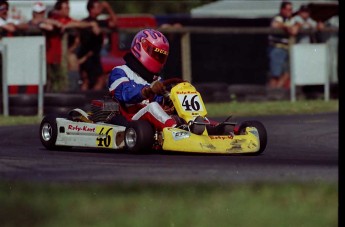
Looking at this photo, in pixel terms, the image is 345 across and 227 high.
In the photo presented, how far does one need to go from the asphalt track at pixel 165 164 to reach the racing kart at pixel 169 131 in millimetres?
100

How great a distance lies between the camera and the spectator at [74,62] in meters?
17.4

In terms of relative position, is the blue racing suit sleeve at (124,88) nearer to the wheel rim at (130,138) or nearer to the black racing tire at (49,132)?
the wheel rim at (130,138)

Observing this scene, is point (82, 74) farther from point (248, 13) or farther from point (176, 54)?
point (248, 13)

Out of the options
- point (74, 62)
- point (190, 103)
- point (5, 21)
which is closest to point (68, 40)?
point (74, 62)

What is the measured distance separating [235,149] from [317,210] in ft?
10.7

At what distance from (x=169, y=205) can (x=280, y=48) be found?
13722 mm

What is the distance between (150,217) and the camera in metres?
6.59

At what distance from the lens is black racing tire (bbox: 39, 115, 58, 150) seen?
439 inches

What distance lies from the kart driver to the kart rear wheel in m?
0.65

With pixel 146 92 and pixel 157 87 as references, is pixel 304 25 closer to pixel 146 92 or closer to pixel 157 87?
pixel 146 92

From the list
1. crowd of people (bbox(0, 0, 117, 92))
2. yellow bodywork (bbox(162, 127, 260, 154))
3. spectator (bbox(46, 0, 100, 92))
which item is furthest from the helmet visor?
spectator (bbox(46, 0, 100, 92))

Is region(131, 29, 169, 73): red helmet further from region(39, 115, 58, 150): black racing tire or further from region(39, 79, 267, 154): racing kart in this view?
region(39, 115, 58, 150): black racing tire

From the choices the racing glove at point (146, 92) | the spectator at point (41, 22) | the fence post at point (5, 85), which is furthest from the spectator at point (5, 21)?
the racing glove at point (146, 92)

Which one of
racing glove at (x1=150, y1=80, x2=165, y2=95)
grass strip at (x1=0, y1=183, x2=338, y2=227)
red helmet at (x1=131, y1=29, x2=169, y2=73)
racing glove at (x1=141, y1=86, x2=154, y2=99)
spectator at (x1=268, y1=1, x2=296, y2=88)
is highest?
red helmet at (x1=131, y1=29, x2=169, y2=73)
